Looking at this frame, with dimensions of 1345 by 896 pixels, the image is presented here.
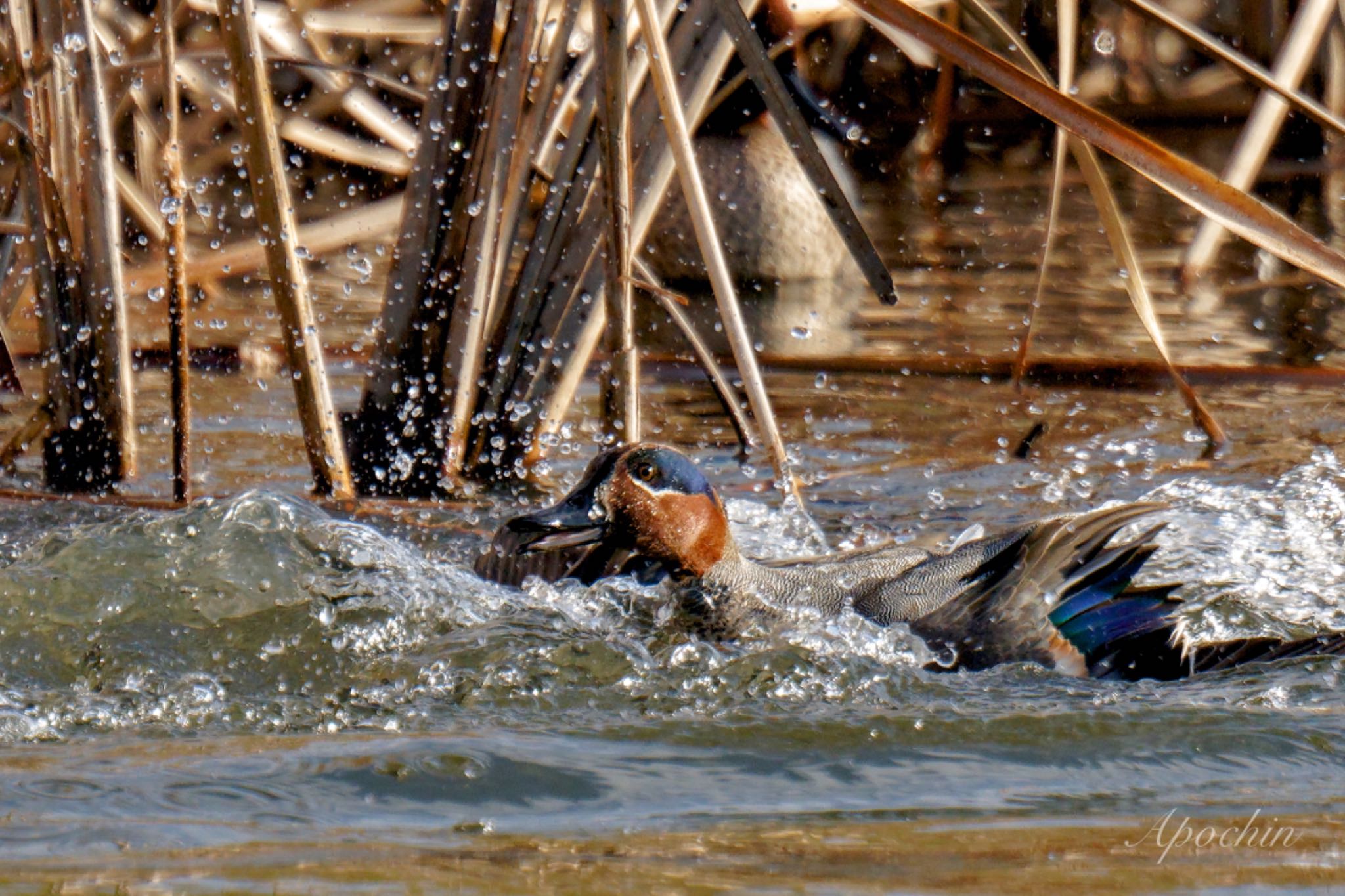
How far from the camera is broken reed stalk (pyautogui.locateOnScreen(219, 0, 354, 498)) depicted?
3348mm

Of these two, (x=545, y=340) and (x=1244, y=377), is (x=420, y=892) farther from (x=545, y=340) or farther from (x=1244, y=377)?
(x=1244, y=377)

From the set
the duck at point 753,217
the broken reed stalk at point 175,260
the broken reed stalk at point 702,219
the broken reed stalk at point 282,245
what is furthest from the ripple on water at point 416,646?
the duck at point 753,217

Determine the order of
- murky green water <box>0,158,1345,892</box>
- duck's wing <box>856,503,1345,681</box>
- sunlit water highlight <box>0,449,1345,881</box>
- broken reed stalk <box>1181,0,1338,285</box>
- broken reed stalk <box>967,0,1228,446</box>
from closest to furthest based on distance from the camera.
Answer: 1. murky green water <box>0,158,1345,892</box>
2. sunlit water highlight <box>0,449,1345,881</box>
3. broken reed stalk <box>967,0,1228,446</box>
4. duck's wing <box>856,503,1345,681</box>
5. broken reed stalk <box>1181,0,1338,285</box>

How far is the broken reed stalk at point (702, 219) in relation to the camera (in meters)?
2.85

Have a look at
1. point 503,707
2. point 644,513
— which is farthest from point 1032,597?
point 503,707

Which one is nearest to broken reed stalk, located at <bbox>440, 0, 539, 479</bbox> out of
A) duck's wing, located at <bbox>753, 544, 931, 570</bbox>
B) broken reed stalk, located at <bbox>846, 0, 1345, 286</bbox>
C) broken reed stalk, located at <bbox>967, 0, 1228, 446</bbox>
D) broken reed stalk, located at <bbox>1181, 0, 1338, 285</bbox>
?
duck's wing, located at <bbox>753, 544, 931, 570</bbox>

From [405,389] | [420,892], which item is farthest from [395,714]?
[405,389]

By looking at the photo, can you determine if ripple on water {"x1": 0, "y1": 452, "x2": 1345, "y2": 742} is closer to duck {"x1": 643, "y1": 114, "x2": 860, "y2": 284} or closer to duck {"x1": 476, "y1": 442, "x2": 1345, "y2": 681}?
duck {"x1": 476, "y1": 442, "x2": 1345, "y2": 681}

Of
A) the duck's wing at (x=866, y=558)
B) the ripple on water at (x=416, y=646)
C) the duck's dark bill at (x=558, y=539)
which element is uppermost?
the duck's dark bill at (x=558, y=539)

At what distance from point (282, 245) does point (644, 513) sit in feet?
2.96

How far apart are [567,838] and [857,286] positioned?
18.2 feet

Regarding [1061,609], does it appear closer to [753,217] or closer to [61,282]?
[61,282]

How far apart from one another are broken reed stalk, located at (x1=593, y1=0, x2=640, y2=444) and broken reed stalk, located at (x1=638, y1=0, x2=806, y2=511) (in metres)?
0.08

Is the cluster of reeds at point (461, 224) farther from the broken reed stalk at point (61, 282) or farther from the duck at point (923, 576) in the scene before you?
the duck at point (923, 576)
